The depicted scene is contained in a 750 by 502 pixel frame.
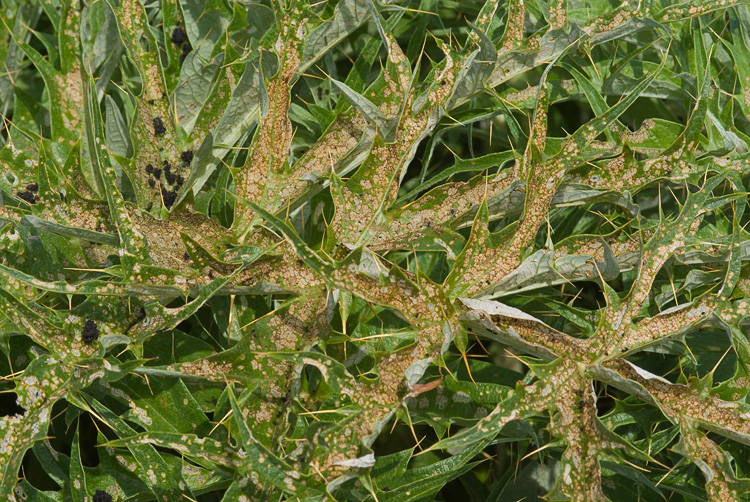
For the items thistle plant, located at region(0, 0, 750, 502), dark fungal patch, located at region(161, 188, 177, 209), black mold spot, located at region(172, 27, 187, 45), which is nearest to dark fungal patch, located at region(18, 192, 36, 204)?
thistle plant, located at region(0, 0, 750, 502)

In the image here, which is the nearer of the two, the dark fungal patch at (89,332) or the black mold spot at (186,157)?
the dark fungal patch at (89,332)

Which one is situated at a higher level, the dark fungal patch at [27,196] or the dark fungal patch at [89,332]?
the dark fungal patch at [27,196]

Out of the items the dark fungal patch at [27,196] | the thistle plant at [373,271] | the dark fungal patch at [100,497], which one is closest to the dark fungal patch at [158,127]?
the thistle plant at [373,271]

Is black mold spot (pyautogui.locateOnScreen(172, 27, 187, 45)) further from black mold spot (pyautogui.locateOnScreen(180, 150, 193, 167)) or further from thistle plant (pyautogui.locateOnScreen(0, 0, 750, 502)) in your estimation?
black mold spot (pyautogui.locateOnScreen(180, 150, 193, 167))

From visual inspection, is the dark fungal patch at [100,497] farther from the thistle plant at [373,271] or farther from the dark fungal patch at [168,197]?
the dark fungal patch at [168,197]

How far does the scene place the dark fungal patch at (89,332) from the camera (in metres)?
0.76

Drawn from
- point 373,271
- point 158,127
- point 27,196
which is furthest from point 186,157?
point 373,271

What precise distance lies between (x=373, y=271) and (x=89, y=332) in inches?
12.1

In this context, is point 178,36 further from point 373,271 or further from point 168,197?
point 373,271

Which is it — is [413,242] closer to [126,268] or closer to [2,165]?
[126,268]

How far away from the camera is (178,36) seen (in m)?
1.01

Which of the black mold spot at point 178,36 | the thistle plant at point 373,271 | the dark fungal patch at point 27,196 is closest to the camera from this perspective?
the thistle plant at point 373,271

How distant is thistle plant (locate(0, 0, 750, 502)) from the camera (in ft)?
2.35

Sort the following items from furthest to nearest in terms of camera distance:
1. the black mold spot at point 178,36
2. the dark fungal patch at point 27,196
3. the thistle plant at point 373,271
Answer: the black mold spot at point 178,36 → the dark fungal patch at point 27,196 → the thistle plant at point 373,271
